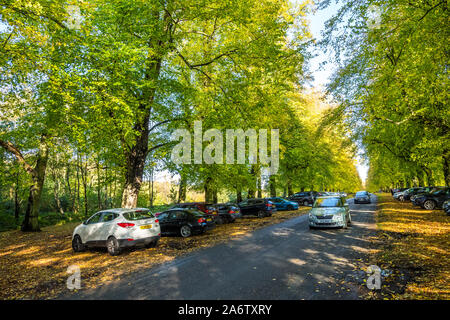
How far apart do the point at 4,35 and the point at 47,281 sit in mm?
9802

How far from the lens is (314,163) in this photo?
1268 inches

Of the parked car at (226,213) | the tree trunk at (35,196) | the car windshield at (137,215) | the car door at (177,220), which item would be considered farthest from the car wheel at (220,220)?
the tree trunk at (35,196)

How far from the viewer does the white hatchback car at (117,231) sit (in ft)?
31.8

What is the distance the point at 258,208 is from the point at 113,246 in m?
14.2

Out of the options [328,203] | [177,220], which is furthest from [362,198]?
[177,220]

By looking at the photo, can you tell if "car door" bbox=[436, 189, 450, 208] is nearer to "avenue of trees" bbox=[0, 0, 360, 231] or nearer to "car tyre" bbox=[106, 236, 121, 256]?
"avenue of trees" bbox=[0, 0, 360, 231]

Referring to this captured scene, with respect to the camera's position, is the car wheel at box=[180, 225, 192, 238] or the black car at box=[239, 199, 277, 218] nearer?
the car wheel at box=[180, 225, 192, 238]

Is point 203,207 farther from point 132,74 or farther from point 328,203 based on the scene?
point 132,74

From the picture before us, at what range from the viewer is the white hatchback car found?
969cm

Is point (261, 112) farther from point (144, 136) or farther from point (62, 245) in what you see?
point (62, 245)

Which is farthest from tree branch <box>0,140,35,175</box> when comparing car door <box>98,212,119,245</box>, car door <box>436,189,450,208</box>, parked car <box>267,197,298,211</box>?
car door <box>436,189,450,208</box>

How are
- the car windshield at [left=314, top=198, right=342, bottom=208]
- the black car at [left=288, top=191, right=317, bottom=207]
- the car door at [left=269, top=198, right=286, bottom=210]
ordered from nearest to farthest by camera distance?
the car windshield at [left=314, top=198, right=342, bottom=208] < the car door at [left=269, top=198, right=286, bottom=210] < the black car at [left=288, top=191, right=317, bottom=207]

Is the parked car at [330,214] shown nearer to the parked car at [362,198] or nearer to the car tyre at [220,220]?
the car tyre at [220,220]
